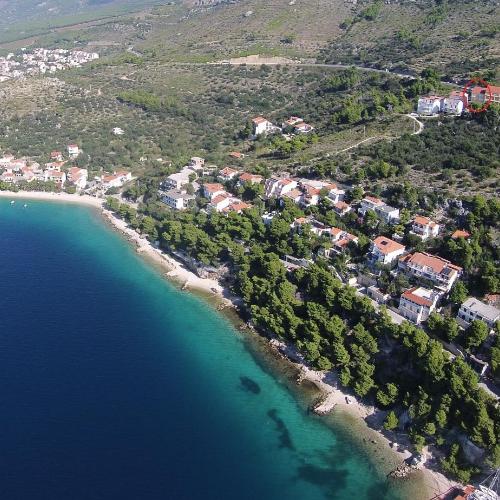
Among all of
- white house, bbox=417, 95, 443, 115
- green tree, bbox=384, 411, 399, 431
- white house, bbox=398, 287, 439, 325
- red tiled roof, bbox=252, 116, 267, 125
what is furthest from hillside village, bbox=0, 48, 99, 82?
green tree, bbox=384, 411, 399, 431

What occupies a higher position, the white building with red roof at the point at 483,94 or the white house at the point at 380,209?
the white building with red roof at the point at 483,94

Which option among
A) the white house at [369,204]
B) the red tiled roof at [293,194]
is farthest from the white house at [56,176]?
the white house at [369,204]

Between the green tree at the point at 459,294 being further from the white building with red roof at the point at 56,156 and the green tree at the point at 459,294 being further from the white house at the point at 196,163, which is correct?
the white building with red roof at the point at 56,156

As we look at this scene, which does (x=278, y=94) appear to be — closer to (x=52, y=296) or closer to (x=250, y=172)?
(x=250, y=172)

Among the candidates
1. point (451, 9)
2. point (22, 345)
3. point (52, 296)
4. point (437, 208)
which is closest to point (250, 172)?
point (437, 208)

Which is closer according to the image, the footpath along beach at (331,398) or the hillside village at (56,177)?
the footpath along beach at (331,398)

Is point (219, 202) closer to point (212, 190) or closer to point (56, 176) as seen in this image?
point (212, 190)
